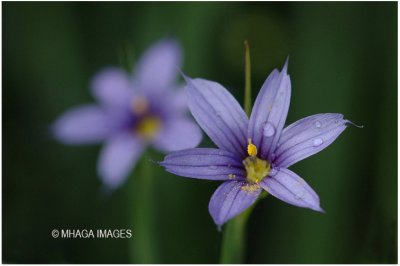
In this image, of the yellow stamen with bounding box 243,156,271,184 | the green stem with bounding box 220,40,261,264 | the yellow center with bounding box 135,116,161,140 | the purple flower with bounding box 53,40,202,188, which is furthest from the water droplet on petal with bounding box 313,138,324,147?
the yellow center with bounding box 135,116,161,140

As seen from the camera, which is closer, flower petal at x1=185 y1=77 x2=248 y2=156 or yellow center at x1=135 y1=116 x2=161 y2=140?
flower petal at x1=185 y1=77 x2=248 y2=156

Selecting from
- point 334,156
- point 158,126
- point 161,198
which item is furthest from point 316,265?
point 158,126

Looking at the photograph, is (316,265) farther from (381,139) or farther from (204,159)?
(204,159)

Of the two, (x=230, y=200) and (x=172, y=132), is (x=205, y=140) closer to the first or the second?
(x=172, y=132)

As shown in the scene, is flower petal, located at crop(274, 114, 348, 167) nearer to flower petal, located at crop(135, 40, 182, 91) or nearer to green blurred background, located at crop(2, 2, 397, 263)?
green blurred background, located at crop(2, 2, 397, 263)

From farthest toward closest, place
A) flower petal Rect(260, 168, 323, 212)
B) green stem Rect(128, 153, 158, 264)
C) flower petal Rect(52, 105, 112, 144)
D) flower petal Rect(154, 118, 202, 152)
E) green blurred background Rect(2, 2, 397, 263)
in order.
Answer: flower petal Rect(52, 105, 112, 144) → green blurred background Rect(2, 2, 397, 263) → flower petal Rect(154, 118, 202, 152) → green stem Rect(128, 153, 158, 264) → flower petal Rect(260, 168, 323, 212)

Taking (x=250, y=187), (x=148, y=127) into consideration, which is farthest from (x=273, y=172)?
(x=148, y=127)

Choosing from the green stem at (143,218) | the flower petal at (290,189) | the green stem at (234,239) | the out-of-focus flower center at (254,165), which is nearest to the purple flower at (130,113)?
the green stem at (143,218)
